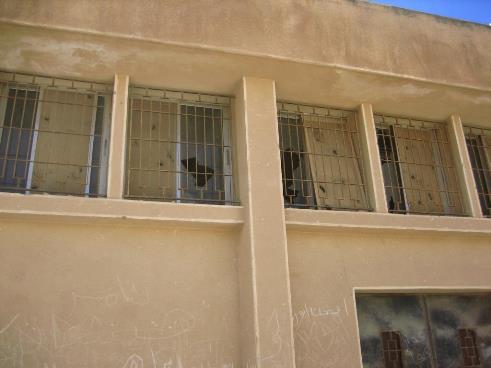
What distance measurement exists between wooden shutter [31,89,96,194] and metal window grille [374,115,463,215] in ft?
13.1

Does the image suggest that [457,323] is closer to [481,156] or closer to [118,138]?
[481,156]

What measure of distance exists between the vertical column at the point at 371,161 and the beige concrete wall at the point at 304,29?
29.0 inches

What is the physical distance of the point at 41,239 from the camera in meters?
4.94

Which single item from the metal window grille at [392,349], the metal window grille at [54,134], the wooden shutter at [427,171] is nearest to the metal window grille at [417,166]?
the wooden shutter at [427,171]

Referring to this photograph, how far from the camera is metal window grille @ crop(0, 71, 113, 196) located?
555cm

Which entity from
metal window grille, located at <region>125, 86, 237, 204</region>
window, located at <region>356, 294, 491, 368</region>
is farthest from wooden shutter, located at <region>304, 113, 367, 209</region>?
window, located at <region>356, 294, 491, 368</region>

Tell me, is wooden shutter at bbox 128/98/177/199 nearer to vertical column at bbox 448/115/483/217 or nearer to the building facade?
the building facade

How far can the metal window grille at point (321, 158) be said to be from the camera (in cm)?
641

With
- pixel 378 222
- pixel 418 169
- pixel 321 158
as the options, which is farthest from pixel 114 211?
pixel 418 169

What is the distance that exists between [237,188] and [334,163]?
5.15 ft

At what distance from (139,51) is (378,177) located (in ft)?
10.8

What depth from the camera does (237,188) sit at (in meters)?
5.83

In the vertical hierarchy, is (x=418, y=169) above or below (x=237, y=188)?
above

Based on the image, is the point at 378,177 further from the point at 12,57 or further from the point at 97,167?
the point at 12,57
